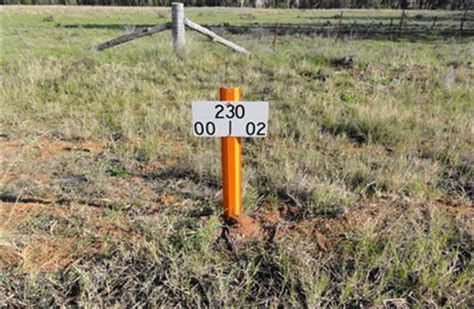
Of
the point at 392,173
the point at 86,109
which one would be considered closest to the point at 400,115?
the point at 392,173

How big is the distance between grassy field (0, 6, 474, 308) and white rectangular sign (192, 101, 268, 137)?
76 cm

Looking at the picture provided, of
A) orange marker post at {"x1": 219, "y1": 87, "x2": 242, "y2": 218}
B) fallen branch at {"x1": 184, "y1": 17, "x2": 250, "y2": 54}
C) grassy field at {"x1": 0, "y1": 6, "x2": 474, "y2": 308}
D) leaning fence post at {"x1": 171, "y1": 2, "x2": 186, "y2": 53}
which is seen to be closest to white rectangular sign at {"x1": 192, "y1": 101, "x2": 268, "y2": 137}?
orange marker post at {"x1": 219, "y1": 87, "x2": 242, "y2": 218}

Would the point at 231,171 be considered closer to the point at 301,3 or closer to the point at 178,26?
the point at 178,26

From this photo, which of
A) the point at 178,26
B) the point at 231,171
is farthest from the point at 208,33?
the point at 231,171

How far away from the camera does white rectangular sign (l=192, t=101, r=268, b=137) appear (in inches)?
96.2

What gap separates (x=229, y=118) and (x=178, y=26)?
7.46m

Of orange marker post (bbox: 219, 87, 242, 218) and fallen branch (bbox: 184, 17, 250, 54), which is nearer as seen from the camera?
orange marker post (bbox: 219, 87, 242, 218)

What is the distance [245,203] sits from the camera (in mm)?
3186

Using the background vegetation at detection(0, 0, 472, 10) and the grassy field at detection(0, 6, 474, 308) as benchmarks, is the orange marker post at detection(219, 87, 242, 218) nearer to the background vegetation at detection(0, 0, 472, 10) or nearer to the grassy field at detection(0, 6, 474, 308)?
the grassy field at detection(0, 6, 474, 308)

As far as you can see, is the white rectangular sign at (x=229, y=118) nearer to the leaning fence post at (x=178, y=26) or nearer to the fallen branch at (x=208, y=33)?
the leaning fence post at (x=178, y=26)

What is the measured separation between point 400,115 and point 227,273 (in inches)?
156

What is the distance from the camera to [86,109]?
5.86 meters

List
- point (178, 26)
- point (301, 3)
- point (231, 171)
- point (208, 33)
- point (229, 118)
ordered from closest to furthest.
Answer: point (229, 118), point (231, 171), point (178, 26), point (208, 33), point (301, 3)

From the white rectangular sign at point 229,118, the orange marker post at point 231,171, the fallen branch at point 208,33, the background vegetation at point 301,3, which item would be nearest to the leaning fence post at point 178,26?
the fallen branch at point 208,33
